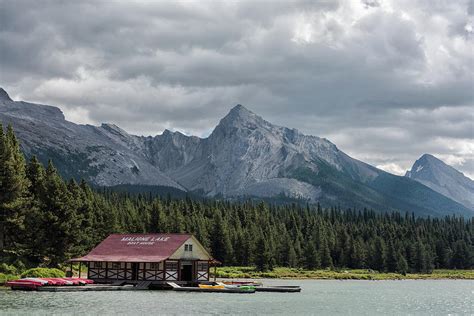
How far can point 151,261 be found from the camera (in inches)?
3570

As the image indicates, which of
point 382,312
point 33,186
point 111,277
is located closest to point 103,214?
point 33,186

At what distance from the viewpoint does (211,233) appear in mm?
166625

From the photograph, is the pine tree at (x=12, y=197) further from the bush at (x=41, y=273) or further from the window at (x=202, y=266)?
the window at (x=202, y=266)

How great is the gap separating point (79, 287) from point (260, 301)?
80.0ft

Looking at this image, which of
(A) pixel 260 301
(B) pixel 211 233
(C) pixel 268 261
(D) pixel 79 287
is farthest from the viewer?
(B) pixel 211 233

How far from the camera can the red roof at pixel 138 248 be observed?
307 feet

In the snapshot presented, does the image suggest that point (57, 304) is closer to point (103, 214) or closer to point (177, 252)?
point (177, 252)

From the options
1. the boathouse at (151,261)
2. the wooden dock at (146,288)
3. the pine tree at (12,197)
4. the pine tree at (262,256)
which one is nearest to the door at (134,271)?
the boathouse at (151,261)

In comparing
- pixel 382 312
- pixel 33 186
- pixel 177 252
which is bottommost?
pixel 382 312

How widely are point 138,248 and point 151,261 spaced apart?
6.98 m

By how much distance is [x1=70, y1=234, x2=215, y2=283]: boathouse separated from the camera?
93.4 metres

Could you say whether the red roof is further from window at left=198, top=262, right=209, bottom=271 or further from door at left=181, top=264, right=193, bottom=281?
window at left=198, top=262, right=209, bottom=271

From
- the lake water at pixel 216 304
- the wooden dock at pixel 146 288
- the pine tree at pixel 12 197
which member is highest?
the pine tree at pixel 12 197

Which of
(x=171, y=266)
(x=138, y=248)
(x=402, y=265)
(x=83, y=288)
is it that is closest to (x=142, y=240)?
(x=138, y=248)
